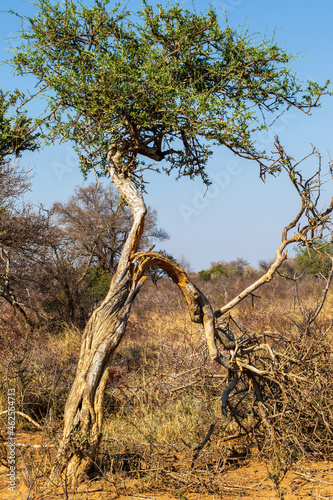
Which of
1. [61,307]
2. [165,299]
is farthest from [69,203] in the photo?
[61,307]

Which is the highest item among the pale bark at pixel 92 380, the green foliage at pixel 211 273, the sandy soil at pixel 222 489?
the green foliage at pixel 211 273

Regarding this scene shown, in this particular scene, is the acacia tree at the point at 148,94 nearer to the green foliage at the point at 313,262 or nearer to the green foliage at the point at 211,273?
the green foliage at the point at 313,262

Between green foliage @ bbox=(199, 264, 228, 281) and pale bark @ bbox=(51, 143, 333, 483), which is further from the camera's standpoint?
green foliage @ bbox=(199, 264, 228, 281)

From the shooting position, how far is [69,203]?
71.4 ft

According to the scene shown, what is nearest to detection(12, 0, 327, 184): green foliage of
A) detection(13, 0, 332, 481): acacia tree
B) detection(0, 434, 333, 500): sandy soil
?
detection(13, 0, 332, 481): acacia tree

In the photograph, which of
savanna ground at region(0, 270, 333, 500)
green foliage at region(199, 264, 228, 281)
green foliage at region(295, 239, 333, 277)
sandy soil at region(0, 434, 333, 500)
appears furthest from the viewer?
green foliage at region(199, 264, 228, 281)

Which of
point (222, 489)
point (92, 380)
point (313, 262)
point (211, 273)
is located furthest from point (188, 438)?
point (211, 273)

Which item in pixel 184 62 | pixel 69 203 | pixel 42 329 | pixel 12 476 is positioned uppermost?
pixel 69 203

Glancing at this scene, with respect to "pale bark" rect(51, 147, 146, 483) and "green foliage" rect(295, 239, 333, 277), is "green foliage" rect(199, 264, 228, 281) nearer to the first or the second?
"green foliage" rect(295, 239, 333, 277)

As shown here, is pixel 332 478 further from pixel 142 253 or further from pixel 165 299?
pixel 165 299

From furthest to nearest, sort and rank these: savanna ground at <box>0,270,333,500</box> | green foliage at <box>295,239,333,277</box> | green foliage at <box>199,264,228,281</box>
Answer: green foliage at <box>199,264,228,281</box> → green foliage at <box>295,239,333,277</box> → savanna ground at <box>0,270,333,500</box>

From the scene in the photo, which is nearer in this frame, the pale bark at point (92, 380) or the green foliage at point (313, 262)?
the pale bark at point (92, 380)

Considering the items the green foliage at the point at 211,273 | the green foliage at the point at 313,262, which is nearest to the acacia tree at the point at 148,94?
the green foliage at the point at 313,262

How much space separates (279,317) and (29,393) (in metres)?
4.88
